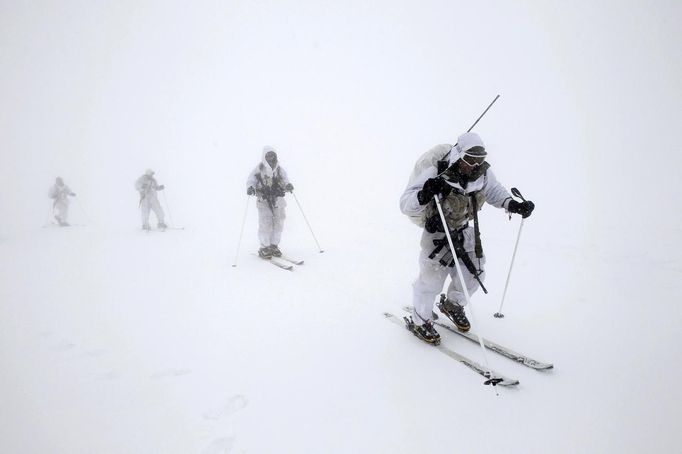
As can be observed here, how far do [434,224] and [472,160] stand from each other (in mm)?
806

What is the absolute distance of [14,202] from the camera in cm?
2730

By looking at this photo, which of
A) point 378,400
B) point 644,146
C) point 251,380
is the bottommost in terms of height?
point 251,380

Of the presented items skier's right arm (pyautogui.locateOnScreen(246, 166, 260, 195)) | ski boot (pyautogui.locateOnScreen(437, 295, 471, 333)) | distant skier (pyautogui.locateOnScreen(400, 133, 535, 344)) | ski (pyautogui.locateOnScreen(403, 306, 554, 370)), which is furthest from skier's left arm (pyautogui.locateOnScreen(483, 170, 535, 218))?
skier's right arm (pyautogui.locateOnScreen(246, 166, 260, 195))

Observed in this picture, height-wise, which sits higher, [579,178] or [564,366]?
Answer: [579,178]

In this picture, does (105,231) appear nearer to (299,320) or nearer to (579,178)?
(299,320)

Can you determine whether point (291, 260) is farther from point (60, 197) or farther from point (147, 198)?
point (60, 197)

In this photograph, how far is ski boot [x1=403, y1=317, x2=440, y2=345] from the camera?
3.59m

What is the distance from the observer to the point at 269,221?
26.1 feet

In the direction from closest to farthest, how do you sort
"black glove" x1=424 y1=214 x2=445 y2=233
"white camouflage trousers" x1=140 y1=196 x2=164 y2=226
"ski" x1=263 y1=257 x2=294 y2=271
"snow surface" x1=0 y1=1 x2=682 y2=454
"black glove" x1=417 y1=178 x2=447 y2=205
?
"snow surface" x1=0 y1=1 x2=682 y2=454 < "black glove" x1=417 y1=178 x2=447 y2=205 < "black glove" x1=424 y1=214 x2=445 y2=233 < "ski" x1=263 y1=257 x2=294 y2=271 < "white camouflage trousers" x1=140 y1=196 x2=164 y2=226

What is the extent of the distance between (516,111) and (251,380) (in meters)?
34.4

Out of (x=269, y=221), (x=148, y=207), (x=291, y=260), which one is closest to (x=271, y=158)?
(x=269, y=221)

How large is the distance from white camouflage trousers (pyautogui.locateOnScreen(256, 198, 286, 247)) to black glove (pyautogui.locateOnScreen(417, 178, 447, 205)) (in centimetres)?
533

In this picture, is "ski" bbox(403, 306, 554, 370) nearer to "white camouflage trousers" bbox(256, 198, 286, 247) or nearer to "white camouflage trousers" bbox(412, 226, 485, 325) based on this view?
"white camouflage trousers" bbox(412, 226, 485, 325)

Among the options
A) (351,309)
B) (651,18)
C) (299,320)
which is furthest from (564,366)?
(651,18)
